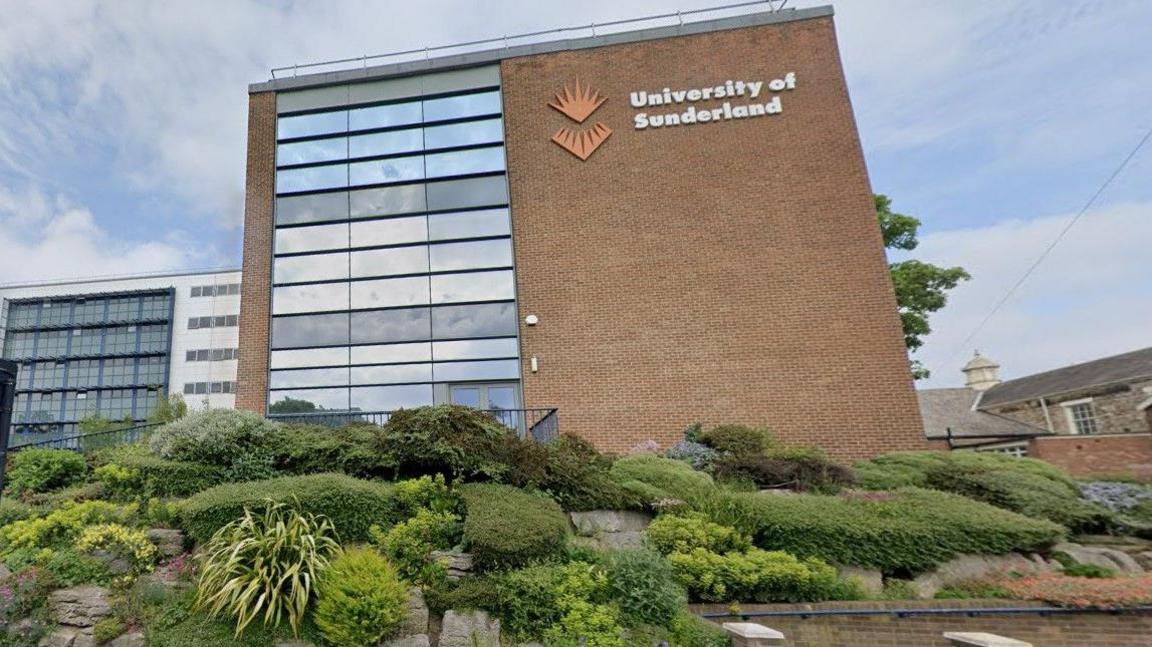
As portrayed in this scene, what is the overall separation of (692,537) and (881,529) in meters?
2.09

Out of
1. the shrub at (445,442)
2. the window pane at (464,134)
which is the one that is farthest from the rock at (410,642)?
the window pane at (464,134)

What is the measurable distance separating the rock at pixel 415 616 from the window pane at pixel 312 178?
1221cm

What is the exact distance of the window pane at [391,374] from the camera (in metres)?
13.4

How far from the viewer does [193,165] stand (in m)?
14.0

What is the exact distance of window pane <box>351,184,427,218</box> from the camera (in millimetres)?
14383

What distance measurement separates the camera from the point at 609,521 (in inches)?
267

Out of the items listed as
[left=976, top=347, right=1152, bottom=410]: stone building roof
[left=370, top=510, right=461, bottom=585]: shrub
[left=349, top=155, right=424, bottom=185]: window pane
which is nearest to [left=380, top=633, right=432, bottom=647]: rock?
[left=370, top=510, right=461, bottom=585]: shrub

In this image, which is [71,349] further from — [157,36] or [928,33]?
[928,33]

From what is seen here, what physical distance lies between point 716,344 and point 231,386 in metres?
35.3

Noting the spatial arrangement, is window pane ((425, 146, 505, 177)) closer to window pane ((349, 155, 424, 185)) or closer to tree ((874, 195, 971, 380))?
window pane ((349, 155, 424, 185))

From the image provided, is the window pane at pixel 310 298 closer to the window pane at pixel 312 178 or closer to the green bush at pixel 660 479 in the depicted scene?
the window pane at pixel 312 178

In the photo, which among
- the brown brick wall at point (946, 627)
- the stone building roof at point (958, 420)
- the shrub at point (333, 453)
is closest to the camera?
the brown brick wall at point (946, 627)

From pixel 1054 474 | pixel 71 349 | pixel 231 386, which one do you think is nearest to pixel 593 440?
pixel 1054 474

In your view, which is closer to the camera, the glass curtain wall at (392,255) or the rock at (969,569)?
the rock at (969,569)
